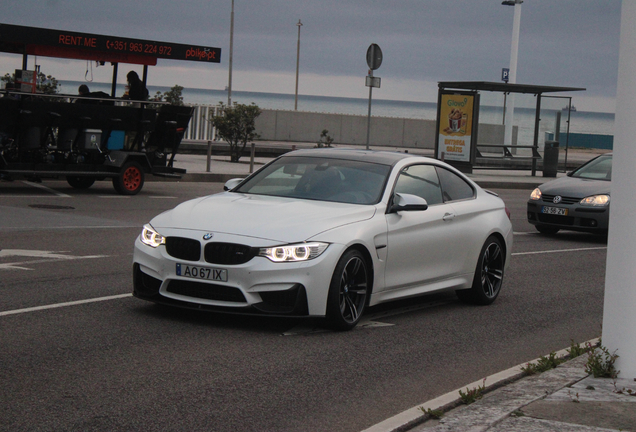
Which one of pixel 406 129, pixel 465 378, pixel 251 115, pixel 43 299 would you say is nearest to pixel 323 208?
pixel 465 378

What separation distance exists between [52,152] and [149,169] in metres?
2.17

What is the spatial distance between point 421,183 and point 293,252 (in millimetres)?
2187

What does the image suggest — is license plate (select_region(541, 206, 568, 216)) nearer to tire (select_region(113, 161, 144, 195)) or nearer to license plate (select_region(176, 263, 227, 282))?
tire (select_region(113, 161, 144, 195))

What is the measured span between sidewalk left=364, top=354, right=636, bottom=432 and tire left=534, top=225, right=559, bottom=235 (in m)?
10.4

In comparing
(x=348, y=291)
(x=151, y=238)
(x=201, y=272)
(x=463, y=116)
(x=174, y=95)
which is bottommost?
(x=348, y=291)

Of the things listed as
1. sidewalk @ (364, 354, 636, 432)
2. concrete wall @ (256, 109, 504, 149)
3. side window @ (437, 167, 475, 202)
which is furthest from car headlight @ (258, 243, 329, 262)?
concrete wall @ (256, 109, 504, 149)

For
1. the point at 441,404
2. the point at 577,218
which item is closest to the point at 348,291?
the point at 441,404

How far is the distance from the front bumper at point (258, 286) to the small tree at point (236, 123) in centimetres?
2251

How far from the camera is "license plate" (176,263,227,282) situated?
6809 millimetres

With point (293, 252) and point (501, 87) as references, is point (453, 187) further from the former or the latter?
point (501, 87)

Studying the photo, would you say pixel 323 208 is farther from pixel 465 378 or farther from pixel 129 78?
pixel 129 78

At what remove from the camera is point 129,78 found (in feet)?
62.4

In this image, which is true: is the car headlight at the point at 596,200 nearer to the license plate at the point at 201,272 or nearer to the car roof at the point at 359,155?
the car roof at the point at 359,155

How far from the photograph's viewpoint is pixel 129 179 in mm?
18562
